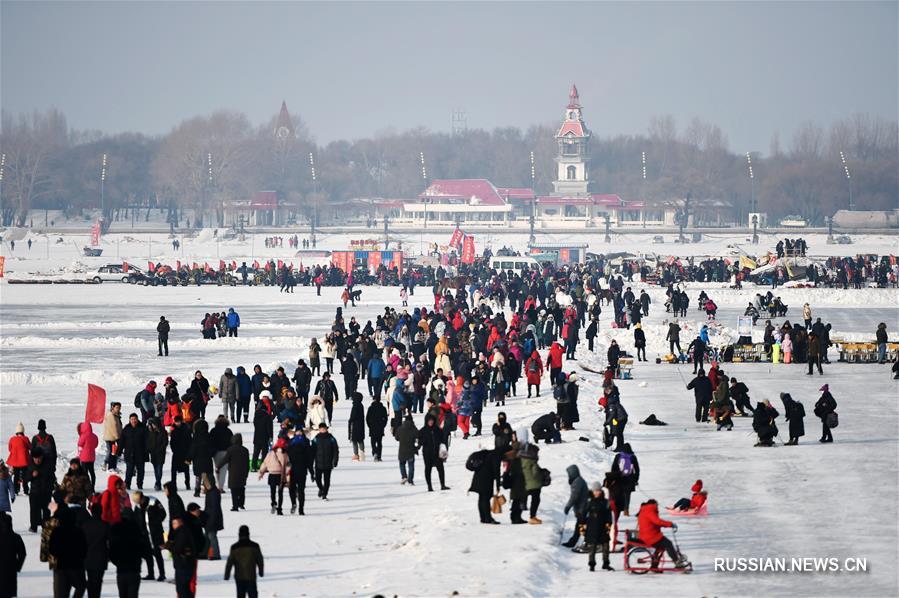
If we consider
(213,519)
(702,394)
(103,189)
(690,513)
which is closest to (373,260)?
(702,394)

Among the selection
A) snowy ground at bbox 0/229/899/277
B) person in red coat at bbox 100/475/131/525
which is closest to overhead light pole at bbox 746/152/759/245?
snowy ground at bbox 0/229/899/277

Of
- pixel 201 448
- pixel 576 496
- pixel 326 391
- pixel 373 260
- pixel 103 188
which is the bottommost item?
pixel 576 496

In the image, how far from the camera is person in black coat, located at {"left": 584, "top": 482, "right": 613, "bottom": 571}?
617 inches

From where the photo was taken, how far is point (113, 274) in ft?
233

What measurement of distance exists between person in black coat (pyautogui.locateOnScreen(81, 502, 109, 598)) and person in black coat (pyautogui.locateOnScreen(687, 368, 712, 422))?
13012 mm

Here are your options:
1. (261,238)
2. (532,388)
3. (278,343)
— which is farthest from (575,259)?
(532,388)

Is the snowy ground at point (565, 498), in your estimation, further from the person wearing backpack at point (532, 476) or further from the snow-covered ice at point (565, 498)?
the person wearing backpack at point (532, 476)

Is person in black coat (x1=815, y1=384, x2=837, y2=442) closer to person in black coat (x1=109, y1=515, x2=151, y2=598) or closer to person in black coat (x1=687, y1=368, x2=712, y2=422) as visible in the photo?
person in black coat (x1=687, y1=368, x2=712, y2=422)

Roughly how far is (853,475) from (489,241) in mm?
94826

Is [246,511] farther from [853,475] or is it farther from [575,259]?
[575,259]

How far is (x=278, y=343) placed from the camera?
131 feet

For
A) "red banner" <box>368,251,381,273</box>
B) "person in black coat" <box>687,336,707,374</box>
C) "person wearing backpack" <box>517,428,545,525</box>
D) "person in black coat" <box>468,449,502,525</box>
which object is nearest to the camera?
"person in black coat" <box>468,449,502,525</box>

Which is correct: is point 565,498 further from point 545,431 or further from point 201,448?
point 201,448

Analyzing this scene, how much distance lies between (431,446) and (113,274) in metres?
53.5
